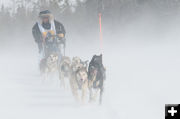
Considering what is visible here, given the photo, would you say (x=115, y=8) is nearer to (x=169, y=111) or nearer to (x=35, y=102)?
(x=35, y=102)

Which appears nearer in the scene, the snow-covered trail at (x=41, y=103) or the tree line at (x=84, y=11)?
the snow-covered trail at (x=41, y=103)

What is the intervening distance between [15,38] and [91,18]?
1705 cm

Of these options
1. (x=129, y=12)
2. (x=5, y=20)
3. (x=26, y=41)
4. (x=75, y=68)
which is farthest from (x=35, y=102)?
(x=5, y=20)

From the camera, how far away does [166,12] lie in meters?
38.4

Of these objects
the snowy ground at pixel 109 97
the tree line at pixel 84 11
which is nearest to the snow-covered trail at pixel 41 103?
the snowy ground at pixel 109 97

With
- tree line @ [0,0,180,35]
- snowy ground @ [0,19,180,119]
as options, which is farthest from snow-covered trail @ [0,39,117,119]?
tree line @ [0,0,180,35]

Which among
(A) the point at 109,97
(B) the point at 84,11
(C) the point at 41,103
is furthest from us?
(B) the point at 84,11

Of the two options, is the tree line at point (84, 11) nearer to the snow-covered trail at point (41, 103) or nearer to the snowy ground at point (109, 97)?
the snowy ground at point (109, 97)

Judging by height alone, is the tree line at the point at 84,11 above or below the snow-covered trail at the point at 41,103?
above

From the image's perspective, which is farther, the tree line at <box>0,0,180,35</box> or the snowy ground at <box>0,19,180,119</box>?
the tree line at <box>0,0,180,35</box>

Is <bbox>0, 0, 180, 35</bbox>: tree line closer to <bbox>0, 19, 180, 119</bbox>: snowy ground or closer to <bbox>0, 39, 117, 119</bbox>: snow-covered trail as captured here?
<bbox>0, 19, 180, 119</bbox>: snowy ground

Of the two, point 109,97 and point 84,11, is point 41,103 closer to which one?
point 109,97

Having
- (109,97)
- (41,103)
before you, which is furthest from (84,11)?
(41,103)

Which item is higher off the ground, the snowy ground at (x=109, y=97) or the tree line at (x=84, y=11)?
the tree line at (x=84, y=11)
